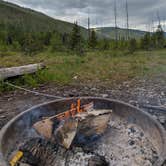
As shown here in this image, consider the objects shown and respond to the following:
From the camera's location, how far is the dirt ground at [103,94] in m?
3.51

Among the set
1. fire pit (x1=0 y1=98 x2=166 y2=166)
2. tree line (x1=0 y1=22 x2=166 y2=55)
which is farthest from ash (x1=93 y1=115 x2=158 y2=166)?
tree line (x1=0 y1=22 x2=166 y2=55)

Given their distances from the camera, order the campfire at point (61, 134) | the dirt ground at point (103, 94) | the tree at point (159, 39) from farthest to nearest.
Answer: the tree at point (159, 39) → the dirt ground at point (103, 94) → the campfire at point (61, 134)

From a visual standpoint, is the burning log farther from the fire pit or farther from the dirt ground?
the dirt ground

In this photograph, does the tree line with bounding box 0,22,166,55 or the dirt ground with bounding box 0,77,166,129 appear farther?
the tree line with bounding box 0,22,166,55

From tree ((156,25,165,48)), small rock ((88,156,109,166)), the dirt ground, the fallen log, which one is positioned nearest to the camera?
small rock ((88,156,109,166))

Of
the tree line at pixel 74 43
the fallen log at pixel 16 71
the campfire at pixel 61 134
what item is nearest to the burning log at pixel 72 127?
the campfire at pixel 61 134

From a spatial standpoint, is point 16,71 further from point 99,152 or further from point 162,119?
point 162,119

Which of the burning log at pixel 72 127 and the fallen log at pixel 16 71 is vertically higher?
the fallen log at pixel 16 71

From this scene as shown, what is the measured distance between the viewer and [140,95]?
412 cm

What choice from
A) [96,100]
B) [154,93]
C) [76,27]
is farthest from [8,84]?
[76,27]

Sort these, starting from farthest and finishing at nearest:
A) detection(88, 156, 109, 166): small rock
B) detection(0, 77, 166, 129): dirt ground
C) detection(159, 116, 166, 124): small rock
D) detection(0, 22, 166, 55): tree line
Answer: detection(0, 22, 166, 55): tree line < detection(0, 77, 166, 129): dirt ground < detection(159, 116, 166, 124): small rock < detection(88, 156, 109, 166): small rock

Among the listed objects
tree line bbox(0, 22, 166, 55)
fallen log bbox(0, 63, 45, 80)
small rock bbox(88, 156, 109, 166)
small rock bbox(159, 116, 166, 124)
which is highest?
tree line bbox(0, 22, 166, 55)

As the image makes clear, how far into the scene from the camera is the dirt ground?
3506mm

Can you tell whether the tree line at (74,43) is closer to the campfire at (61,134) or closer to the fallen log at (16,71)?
the fallen log at (16,71)
